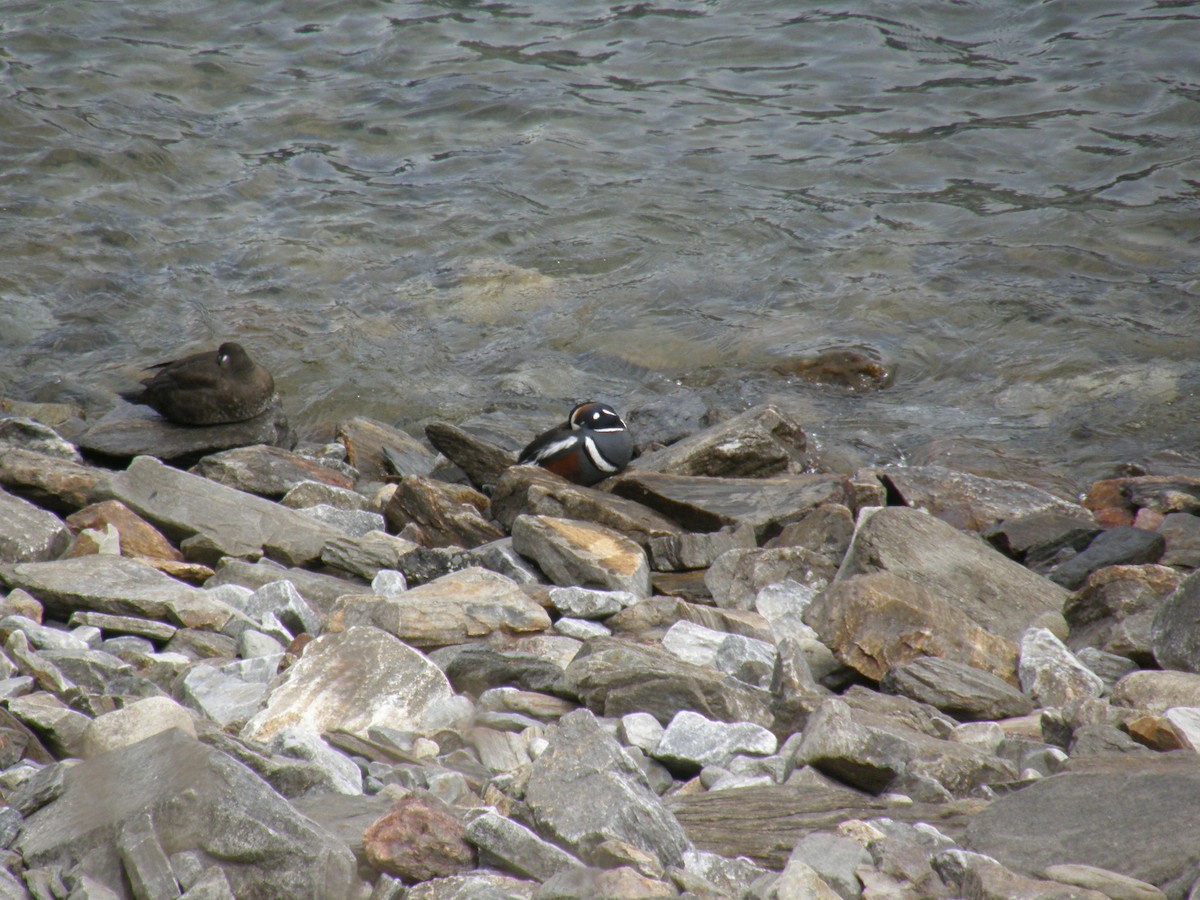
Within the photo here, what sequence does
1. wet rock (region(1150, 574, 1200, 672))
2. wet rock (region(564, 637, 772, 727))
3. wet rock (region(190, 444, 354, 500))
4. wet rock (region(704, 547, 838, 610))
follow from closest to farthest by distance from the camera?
wet rock (region(564, 637, 772, 727)), wet rock (region(1150, 574, 1200, 672)), wet rock (region(704, 547, 838, 610)), wet rock (region(190, 444, 354, 500))

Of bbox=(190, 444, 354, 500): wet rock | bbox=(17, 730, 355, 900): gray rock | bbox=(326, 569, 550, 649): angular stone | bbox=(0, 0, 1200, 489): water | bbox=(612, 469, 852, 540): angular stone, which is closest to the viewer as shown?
bbox=(17, 730, 355, 900): gray rock

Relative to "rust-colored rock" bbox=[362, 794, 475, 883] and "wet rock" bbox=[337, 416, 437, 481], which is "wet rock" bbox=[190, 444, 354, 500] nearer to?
"wet rock" bbox=[337, 416, 437, 481]

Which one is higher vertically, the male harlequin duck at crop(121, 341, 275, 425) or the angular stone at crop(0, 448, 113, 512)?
the angular stone at crop(0, 448, 113, 512)

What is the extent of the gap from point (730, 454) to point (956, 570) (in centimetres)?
191

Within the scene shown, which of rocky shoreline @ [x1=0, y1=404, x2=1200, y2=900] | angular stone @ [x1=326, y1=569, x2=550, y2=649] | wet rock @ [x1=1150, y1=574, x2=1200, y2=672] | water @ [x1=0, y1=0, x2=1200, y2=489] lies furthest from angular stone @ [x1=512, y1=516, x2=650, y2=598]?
water @ [x1=0, y1=0, x2=1200, y2=489]

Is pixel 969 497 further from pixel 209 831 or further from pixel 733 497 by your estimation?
pixel 209 831

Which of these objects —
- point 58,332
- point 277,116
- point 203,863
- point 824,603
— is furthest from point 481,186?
point 203,863

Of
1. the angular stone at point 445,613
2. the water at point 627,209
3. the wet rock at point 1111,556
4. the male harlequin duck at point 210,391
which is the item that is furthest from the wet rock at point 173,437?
the wet rock at point 1111,556

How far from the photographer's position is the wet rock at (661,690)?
3.43 metres

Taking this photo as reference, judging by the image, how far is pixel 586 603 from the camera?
4.42m

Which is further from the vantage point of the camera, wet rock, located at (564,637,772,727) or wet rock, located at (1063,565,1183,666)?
wet rock, located at (1063,565,1183,666)

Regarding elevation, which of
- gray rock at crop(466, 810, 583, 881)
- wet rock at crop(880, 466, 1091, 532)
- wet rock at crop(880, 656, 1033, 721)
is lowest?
wet rock at crop(880, 466, 1091, 532)

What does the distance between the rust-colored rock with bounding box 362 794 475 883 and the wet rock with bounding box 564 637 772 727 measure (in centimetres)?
104

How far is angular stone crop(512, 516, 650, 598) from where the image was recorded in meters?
4.83
